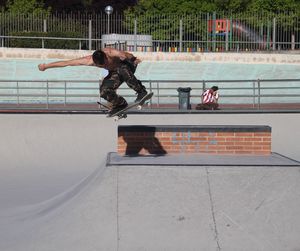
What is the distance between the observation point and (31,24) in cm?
3044

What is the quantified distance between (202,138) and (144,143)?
1.01 metres

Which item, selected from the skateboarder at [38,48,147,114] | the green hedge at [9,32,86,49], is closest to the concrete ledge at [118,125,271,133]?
the skateboarder at [38,48,147,114]

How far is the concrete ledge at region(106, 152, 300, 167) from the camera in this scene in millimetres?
9625

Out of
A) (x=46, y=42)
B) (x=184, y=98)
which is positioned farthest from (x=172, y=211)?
(x=46, y=42)

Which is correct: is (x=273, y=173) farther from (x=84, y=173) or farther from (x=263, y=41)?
(x=263, y=41)

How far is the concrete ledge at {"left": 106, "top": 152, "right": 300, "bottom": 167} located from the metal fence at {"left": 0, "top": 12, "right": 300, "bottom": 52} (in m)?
18.7

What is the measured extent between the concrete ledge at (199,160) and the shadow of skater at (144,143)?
0.92ft

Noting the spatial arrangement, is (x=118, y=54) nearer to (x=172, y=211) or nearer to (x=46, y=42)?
(x=172, y=211)

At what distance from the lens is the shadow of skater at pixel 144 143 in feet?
38.2

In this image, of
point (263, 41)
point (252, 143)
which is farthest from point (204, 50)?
point (252, 143)

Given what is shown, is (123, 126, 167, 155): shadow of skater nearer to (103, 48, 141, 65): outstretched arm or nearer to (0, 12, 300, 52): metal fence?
(103, 48, 141, 65): outstretched arm

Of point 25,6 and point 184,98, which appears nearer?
point 184,98

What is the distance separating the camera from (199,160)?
410 inches

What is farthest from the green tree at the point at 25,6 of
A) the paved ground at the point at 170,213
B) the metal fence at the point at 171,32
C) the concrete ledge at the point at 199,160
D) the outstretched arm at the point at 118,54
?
the paved ground at the point at 170,213
